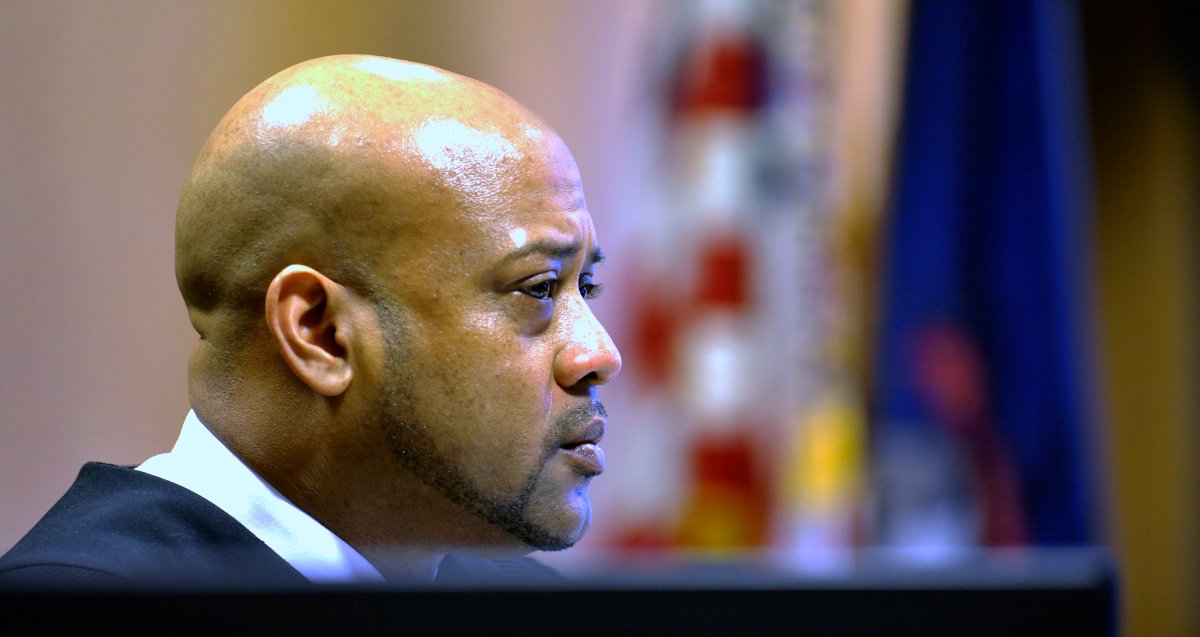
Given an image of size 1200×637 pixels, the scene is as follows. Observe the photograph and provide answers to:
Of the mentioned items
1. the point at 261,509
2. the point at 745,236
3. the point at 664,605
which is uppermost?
the point at 745,236

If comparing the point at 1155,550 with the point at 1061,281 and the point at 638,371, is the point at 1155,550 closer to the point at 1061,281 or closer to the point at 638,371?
the point at 1061,281

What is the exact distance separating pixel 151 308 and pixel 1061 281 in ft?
7.04

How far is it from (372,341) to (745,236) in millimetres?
2100

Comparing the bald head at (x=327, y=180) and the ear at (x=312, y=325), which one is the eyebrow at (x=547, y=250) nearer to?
the bald head at (x=327, y=180)

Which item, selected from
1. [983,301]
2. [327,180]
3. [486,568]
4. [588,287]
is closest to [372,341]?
[327,180]

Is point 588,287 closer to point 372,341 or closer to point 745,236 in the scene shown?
point 372,341

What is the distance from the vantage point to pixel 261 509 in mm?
1374

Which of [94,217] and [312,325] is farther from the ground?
[94,217]

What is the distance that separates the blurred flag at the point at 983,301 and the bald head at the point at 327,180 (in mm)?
2120

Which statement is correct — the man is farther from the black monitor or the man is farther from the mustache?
the black monitor

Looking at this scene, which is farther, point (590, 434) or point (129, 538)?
point (590, 434)

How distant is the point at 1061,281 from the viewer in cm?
325

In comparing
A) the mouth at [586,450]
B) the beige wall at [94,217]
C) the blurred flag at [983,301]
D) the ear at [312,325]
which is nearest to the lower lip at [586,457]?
the mouth at [586,450]

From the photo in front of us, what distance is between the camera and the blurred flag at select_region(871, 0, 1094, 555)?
10.5 feet
